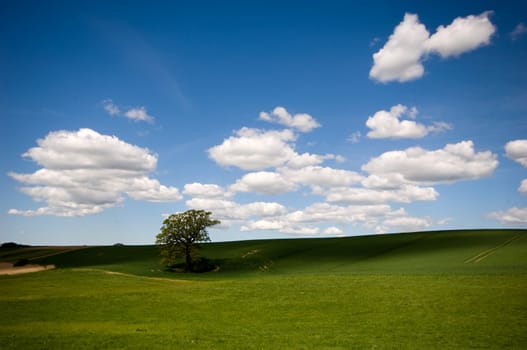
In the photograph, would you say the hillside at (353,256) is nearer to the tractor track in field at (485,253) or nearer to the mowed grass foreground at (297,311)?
the tractor track in field at (485,253)

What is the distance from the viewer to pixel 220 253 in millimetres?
91312

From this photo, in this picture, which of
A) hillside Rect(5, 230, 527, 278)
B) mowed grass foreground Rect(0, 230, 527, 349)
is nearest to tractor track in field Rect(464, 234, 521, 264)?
hillside Rect(5, 230, 527, 278)

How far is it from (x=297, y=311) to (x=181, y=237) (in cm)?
4852

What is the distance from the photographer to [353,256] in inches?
3147

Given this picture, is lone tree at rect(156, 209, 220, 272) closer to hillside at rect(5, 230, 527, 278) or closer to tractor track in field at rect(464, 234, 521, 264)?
hillside at rect(5, 230, 527, 278)

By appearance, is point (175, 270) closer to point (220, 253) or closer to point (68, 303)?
point (220, 253)

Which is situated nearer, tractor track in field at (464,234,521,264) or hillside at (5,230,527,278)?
hillside at (5,230,527,278)

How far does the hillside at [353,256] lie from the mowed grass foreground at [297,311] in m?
0.96

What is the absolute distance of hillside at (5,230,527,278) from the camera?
59.2m

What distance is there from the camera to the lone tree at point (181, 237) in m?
75.1

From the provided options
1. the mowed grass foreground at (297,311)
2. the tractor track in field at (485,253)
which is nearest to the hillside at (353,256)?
the tractor track in field at (485,253)

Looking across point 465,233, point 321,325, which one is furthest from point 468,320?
point 465,233

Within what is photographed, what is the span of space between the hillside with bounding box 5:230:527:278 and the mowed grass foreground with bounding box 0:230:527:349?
96cm

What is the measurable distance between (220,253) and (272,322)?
6536cm
